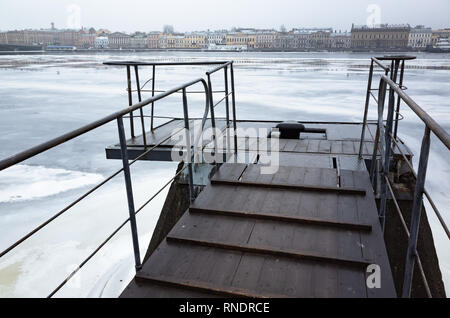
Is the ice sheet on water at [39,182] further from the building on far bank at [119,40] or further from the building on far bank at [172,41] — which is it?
the building on far bank at [119,40]

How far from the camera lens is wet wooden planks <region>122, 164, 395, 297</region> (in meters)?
1.77

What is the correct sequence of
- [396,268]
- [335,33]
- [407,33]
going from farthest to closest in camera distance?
1. [335,33]
2. [407,33]
3. [396,268]

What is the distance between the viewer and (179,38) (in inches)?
4776

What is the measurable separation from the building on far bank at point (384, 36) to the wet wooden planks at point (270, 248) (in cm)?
9809

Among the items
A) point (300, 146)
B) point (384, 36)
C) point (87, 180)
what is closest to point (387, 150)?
point (300, 146)

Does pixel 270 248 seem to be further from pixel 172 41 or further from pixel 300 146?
pixel 172 41

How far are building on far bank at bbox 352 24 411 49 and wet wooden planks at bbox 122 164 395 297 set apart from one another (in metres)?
98.1

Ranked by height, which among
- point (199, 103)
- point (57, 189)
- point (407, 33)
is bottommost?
point (57, 189)

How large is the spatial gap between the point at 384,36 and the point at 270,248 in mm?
103700

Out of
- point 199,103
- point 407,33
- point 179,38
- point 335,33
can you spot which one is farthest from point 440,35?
point 199,103

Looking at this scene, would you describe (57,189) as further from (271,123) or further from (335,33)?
(335,33)

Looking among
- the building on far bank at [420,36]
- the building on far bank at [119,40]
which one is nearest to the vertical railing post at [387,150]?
the building on far bank at [420,36]

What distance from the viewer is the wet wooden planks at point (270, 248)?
177 cm

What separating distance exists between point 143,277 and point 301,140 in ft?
10.7
